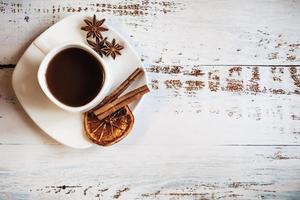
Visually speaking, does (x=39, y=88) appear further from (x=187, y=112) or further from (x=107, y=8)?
(x=187, y=112)

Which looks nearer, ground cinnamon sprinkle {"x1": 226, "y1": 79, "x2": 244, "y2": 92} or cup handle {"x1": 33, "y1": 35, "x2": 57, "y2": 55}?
cup handle {"x1": 33, "y1": 35, "x2": 57, "y2": 55}

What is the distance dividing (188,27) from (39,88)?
0.43 metres

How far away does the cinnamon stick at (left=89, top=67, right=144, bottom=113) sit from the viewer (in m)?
1.12

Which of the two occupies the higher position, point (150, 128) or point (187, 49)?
point (187, 49)

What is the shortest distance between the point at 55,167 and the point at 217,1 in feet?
2.09

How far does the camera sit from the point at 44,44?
43.5 inches

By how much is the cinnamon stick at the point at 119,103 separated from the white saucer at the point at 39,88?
0.07 feet

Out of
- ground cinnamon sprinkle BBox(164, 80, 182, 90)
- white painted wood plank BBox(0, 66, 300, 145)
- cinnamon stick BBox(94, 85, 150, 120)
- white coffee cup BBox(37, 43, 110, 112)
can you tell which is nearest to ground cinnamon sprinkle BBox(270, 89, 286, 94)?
white painted wood plank BBox(0, 66, 300, 145)

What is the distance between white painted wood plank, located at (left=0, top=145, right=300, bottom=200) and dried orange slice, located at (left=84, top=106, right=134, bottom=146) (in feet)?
0.22

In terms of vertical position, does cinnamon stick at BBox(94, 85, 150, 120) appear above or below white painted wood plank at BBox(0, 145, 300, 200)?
above

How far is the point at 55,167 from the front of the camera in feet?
3.86

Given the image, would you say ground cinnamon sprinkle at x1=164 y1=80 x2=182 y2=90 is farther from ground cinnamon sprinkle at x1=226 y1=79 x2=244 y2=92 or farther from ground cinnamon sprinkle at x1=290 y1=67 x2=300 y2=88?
ground cinnamon sprinkle at x1=290 y1=67 x2=300 y2=88

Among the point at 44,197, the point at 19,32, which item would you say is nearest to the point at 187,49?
the point at 19,32

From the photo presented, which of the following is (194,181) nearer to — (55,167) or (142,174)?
(142,174)
